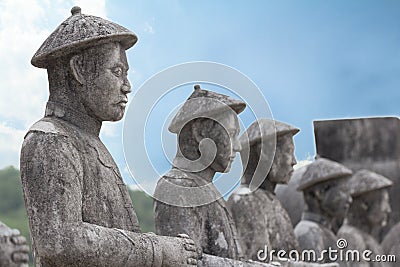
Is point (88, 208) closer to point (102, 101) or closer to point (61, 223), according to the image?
point (61, 223)

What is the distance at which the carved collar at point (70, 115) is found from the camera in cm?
555

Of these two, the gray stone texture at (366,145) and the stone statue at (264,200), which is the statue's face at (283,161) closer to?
the stone statue at (264,200)

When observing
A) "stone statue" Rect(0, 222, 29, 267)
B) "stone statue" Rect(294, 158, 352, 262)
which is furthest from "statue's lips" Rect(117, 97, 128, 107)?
"stone statue" Rect(294, 158, 352, 262)

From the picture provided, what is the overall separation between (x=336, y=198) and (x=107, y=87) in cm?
628

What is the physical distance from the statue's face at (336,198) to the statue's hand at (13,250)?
6.52 metres

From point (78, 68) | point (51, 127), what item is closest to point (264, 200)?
point (78, 68)

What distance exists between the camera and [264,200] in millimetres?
9258

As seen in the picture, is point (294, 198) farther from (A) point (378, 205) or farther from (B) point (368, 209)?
(A) point (378, 205)

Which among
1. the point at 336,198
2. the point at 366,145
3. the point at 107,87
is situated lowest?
the point at 336,198

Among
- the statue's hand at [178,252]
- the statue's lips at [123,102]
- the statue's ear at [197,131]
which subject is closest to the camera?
the statue's hand at [178,252]

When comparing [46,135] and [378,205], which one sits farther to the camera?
[378,205]

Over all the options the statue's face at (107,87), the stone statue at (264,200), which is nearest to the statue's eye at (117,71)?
the statue's face at (107,87)

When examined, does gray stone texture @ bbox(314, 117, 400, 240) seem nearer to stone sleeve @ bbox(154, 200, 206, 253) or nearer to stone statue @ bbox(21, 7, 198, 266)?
stone sleeve @ bbox(154, 200, 206, 253)

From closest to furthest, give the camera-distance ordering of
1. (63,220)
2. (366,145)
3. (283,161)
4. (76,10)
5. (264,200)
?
(63,220)
(76,10)
(264,200)
(283,161)
(366,145)
